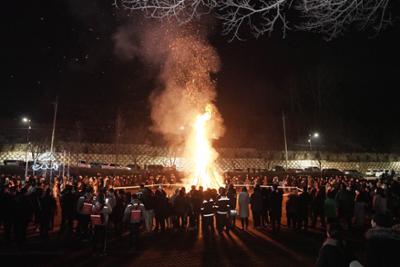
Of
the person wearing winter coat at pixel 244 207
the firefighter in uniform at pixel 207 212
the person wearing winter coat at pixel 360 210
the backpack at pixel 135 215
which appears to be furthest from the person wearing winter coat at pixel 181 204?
the person wearing winter coat at pixel 360 210

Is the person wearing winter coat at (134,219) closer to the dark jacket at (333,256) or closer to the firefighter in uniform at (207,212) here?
the firefighter in uniform at (207,212)

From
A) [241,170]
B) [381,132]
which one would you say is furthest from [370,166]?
[241,170]

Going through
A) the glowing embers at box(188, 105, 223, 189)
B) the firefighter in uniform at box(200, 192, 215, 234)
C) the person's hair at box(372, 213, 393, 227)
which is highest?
the glowing embers at box(188, 105, 223, 189)

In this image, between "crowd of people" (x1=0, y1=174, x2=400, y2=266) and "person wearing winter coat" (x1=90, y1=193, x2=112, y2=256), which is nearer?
"person wearing winter coat" (x1=90, y1=193, x2=112, y2=256)

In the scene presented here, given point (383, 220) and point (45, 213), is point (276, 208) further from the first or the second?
point (45, 213)

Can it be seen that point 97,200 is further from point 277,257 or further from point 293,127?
point 293,127

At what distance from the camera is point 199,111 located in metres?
23.4

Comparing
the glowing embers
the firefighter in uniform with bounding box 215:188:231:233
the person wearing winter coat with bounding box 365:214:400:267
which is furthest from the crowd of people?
the glowing embers

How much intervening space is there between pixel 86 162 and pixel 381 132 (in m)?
42.8

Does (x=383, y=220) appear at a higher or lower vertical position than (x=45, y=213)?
higher

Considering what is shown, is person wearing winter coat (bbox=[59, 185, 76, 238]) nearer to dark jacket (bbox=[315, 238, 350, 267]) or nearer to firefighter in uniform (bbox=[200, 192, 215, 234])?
firefighter in uniform (bbox=[200, 192, 215, 234])

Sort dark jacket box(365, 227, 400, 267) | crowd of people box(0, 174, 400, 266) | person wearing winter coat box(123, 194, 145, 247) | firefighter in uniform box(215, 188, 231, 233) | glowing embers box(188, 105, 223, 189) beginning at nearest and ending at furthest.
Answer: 1. dark jacket box(365, 227, 400, 267)
2. person wearing winter coat box(123, 194, 145, 247)
3. crowd of people box(0, 174, 400, 266)
4. firefighter in uniform box(215, 188, 231, 233)
5. glowing embers box(188, 105, 223, 189)

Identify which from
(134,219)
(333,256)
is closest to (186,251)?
(134,219)

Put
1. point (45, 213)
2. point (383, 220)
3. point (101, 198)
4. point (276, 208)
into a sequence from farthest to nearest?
point (276, 208), point (45, 213), point (101, 198), point (383, 220)
